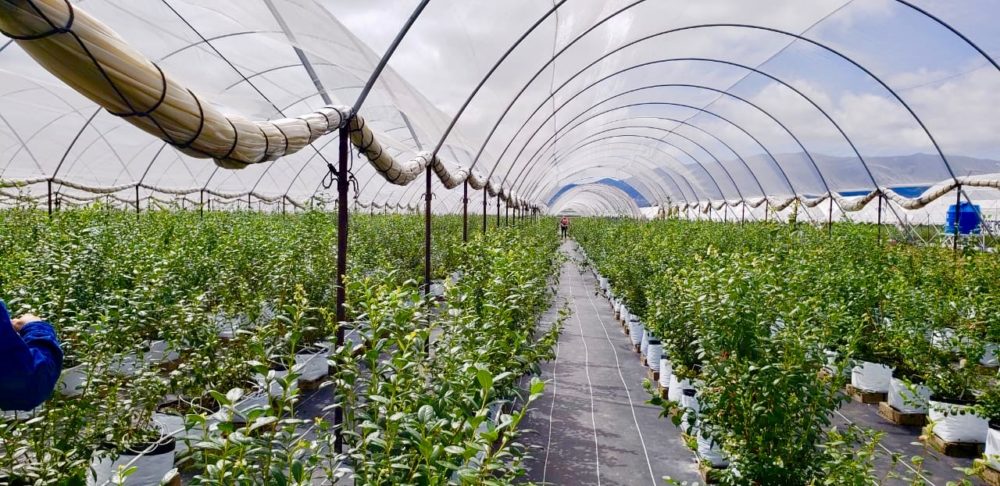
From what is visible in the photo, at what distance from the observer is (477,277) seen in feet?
16.0

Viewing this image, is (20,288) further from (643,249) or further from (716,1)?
(716,1)

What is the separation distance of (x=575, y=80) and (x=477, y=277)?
7306 millimetres

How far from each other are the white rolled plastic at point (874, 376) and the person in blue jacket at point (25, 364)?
625 cm

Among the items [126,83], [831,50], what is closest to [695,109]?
[831,50]

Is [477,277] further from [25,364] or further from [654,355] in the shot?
[25,364]

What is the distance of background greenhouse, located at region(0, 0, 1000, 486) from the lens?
87.7 inches

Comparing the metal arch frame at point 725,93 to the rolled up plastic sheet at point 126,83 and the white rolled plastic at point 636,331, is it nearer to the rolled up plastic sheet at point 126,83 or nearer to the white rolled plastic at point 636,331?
the white rolled plastic at point 636,331

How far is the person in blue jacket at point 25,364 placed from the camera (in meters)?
1.58

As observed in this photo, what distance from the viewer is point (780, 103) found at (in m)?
13.6

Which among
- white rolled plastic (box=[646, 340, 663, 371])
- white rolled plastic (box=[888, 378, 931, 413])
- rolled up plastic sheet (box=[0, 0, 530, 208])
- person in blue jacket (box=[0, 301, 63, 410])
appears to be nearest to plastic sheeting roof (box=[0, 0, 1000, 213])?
rolled up plastic sheet (box=[0, 0, 530, 208])

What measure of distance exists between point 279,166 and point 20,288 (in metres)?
16.2

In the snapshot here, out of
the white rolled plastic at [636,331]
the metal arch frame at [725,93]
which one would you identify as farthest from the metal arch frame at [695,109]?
the white rolled plastic at [636,331]

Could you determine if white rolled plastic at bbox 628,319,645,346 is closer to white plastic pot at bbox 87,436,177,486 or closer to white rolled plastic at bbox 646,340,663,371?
white rolled plastic at bbox 646,340,663,371

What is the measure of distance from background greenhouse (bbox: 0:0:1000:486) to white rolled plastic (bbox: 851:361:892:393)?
0.06 metres
